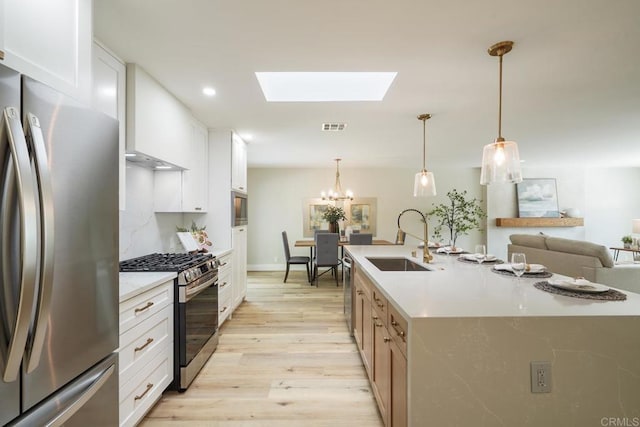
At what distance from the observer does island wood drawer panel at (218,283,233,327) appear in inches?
124

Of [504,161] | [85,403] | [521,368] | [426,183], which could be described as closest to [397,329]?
[521,368]

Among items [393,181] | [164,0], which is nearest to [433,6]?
[164,0]

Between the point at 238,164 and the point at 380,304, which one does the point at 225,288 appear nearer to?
the point at 238,164

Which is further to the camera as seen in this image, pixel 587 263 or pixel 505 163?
pixel 587 263

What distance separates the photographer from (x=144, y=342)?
1.76 meters

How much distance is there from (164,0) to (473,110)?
2892 millimetres

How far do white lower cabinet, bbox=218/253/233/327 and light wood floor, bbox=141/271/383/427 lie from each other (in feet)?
0.61

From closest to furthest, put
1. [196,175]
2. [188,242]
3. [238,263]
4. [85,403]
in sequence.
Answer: [85,403], [188,242], [196,175], [238,263]

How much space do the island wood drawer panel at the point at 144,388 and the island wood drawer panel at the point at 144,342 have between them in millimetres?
48

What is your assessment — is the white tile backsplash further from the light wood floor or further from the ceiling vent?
the ceiling vent

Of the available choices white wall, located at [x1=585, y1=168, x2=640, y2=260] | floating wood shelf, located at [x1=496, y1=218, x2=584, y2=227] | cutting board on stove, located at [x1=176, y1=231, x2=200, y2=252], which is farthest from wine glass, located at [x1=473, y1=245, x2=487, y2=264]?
white wall, located at [x1=585, y1=168, x2=640, y2=260]

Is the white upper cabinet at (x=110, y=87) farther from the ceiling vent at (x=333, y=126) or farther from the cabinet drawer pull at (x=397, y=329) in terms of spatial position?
the ceiling vent at (x=333, y=126)

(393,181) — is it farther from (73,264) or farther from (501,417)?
(73,264)

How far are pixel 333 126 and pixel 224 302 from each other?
245cm
